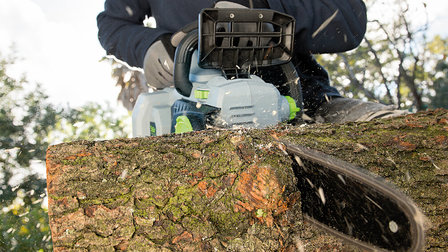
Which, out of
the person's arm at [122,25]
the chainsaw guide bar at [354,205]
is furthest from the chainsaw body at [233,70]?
the person's arm at [122,25]

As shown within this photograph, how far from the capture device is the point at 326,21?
2080 mm

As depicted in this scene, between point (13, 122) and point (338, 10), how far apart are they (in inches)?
250

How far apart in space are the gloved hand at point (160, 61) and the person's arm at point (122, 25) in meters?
0.35

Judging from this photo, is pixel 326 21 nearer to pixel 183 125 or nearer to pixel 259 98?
pixel 259 98

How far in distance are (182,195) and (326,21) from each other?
1602mm

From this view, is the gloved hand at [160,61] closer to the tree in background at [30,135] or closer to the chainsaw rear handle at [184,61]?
the chainsaw rear handle at [184,61]

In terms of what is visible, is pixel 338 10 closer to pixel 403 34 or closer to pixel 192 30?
pixel 192 30

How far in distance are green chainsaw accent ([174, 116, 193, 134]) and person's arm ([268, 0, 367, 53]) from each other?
90cm

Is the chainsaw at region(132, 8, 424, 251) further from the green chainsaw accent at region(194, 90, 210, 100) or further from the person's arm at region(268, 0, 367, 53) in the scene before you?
the person's arm at region(268, 0, 367, 53)

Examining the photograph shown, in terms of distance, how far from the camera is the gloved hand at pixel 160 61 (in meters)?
1.87

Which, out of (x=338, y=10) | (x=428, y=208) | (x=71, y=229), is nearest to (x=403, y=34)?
(x=338, y=10)

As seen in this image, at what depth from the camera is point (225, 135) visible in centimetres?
101

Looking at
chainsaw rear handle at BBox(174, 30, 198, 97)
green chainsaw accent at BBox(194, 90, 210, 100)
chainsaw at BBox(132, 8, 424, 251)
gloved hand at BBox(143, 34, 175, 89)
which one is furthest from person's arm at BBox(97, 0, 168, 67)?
green chainsaw accent at BBox(194, 90, 210, 100)

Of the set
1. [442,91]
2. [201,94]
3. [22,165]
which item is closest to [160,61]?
[201,94]
